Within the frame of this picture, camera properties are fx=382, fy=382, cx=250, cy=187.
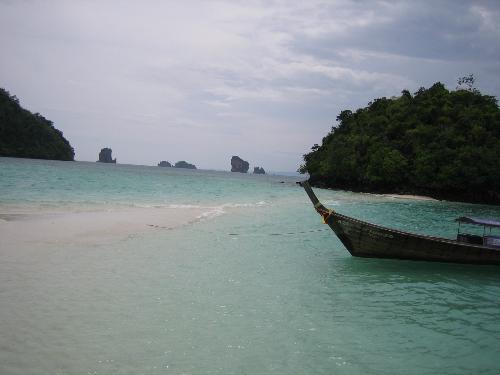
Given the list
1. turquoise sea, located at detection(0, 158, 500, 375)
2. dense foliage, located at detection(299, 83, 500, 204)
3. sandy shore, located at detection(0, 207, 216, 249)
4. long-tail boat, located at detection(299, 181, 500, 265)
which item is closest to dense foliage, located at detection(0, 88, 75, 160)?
dense foliage, located at detection(299, 83, 500, 204)

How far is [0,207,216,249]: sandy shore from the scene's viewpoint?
536 inches

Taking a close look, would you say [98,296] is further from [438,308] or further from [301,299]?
[438,308]

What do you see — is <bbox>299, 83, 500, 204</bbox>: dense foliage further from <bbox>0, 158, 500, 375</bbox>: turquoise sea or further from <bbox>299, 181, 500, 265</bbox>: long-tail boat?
<bbox>0, 158, 500, 375</bbox>: turquoise sea

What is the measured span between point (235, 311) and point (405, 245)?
22.5 feet

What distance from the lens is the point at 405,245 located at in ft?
40.2

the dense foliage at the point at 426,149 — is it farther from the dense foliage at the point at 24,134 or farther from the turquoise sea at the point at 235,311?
the dense foliage at the point at 24,134

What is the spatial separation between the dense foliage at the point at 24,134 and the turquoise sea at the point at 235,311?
9992 cm

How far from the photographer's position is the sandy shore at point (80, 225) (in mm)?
13617

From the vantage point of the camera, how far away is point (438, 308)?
8.77 metres

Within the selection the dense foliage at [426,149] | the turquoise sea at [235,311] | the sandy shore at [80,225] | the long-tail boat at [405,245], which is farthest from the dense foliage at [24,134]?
the long-tail boat at [405,245]

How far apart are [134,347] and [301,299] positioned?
4125mm

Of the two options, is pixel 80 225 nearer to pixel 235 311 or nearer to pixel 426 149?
pixel 235 311

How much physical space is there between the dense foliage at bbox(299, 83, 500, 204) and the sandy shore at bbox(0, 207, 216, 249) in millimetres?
37861

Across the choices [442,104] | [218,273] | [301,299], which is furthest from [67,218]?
[442,104]
